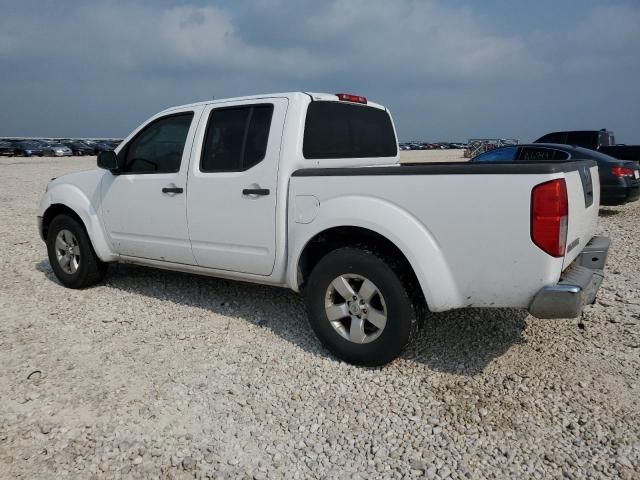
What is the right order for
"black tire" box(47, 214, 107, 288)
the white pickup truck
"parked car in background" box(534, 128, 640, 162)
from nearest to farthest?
the white pickup truck
"black tire" box(47, 214, 107, 288)
"parked car in background" box(534, 128, 640, 162)

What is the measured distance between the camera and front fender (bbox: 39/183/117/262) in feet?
16.1

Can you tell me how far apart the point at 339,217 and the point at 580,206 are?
149 cm

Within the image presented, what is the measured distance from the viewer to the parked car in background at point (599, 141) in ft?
45.2

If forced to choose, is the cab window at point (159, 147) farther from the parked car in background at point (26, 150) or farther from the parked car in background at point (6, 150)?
the parked car in background at point (6, 150)

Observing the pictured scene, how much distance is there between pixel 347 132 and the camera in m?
4.19

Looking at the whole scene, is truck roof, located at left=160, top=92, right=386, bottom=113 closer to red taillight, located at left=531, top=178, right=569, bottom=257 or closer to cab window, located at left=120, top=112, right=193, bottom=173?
cab window, located at left=120, top=112, right=193, bottom=173

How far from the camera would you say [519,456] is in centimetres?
251

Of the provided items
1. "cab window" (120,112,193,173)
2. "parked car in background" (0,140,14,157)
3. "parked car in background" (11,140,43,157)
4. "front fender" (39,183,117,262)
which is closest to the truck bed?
"cab window" (120,112,193,173)

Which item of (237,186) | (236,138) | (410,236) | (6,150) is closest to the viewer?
(410,236)

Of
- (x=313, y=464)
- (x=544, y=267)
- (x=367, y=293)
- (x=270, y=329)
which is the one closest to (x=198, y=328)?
(x=270, y=329)

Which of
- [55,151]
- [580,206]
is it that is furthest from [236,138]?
[55,151]

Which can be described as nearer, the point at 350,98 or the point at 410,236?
the point at 410,236

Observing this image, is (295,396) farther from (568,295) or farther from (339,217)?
(568,295)

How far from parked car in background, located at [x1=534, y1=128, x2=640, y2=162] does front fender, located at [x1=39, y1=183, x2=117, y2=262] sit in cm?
1303
